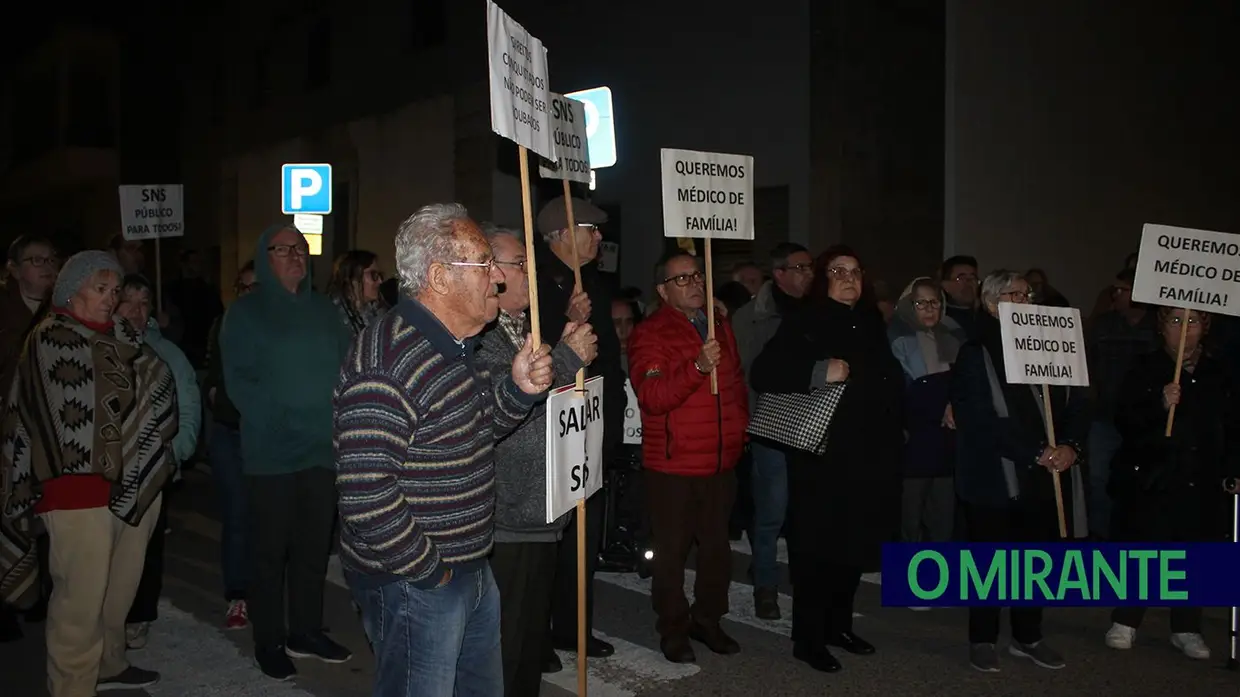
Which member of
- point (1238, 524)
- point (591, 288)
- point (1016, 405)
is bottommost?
point (1238, 524)

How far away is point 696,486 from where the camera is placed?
7.24 meters

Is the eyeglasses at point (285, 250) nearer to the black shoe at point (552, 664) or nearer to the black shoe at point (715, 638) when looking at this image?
the black shoe at point (552, 664)

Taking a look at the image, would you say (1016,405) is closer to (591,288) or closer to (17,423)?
(591,288)

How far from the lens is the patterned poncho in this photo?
573cm

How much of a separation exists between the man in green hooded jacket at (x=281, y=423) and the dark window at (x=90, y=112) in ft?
99.6

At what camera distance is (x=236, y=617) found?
7988mm

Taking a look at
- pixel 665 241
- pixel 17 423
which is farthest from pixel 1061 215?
pixel 17 423

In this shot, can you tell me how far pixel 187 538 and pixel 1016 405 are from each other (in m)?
7.14

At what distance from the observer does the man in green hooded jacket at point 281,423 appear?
6781mm

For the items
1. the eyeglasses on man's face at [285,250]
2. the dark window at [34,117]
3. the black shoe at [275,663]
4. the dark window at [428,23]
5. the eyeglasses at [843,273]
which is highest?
the dark window at [34,117]

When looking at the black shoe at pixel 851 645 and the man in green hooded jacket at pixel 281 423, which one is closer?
the man in green hooded jacket at pixel 281 423

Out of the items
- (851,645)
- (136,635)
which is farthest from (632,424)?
(136,635)

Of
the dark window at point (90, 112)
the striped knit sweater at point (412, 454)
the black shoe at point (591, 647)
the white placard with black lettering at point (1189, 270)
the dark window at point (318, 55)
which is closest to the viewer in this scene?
the striped knit sweater at point (412, 454)

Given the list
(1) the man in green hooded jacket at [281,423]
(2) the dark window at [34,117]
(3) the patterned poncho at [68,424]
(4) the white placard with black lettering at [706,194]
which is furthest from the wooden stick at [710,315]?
(2) the dark window at [34,117]
